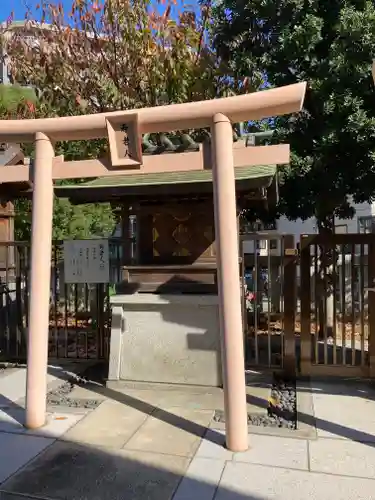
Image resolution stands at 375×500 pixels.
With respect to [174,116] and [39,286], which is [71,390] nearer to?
[39,286]

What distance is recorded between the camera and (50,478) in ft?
11.4

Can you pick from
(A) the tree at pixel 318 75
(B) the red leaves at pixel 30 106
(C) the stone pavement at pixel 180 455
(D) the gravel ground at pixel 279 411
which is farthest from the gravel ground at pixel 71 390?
(B) the red leaves at pixel 30 106

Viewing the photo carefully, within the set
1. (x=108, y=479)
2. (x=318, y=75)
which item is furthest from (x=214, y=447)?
(x=318, y=75)

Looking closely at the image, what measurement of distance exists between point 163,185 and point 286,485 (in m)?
3.43

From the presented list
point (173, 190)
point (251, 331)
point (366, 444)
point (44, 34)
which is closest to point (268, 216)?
point (251, 331)

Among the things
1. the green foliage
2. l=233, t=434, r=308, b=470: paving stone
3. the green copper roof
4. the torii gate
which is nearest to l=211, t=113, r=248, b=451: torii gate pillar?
the torii gate

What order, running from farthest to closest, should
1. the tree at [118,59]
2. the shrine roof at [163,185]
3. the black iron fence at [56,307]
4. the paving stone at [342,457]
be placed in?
the tree at [118,59] < the black iron fence at [56,307] < the shrine roof at [163,185] < the paving stone at [342,457]

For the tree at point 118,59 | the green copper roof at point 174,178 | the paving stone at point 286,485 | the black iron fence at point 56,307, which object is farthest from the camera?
the tree at point 118,59

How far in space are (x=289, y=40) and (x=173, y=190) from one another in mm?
3556

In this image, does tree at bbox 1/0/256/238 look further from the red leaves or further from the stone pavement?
the stone pavement

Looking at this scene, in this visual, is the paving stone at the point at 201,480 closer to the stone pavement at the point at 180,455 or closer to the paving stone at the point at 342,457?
the stone pavement at the point at 180,455

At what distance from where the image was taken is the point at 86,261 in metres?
6.65

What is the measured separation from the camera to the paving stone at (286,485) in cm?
318

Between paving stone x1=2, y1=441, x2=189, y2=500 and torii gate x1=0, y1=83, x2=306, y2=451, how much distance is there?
26.3 inches
